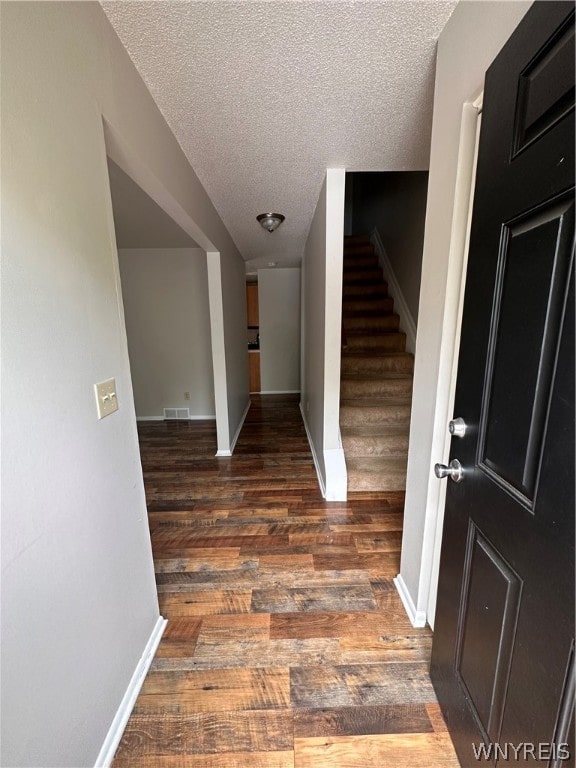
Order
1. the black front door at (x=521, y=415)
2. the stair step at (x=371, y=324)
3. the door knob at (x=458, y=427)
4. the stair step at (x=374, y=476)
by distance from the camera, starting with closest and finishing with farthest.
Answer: the black front door at (x=521, y=415), the door knob at (x=458, y=427), the stair step at (x=374, y=476), the stair step at (x=371, y=324)

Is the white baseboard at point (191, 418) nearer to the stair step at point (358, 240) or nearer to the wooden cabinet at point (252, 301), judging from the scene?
the wooden cabinet at point (252, 301)

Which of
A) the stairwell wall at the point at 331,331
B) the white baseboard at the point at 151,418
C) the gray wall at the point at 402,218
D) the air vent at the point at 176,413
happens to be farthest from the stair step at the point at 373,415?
the white baseboard at the point at 151,418

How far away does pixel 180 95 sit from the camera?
1.30 metres

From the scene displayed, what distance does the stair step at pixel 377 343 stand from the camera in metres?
3.43

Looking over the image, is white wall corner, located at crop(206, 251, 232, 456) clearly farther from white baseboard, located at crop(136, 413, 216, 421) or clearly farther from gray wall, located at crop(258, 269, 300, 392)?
gray wall, located at crop(258, 269, 300, 392)

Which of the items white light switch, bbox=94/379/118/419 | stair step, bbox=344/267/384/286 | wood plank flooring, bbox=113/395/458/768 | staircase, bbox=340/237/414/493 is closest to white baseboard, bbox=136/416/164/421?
wood plank flooring, bbox=113/395/458/768

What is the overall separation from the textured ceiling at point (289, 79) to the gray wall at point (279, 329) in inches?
130

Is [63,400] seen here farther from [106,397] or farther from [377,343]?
[377,343]

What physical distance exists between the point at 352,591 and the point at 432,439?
94 centimetres

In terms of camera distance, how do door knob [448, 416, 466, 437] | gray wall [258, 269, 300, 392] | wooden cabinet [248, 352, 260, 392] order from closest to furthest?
door knob [448, 416, 466, 437]
gray wall [258, 269, 300, 392]
wooden cabinet [248, 352, 260, 392]

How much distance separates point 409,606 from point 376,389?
1.87m

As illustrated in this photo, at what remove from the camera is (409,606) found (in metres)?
1.43

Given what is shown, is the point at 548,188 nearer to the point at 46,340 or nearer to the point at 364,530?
the point at 46,340

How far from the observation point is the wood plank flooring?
1002 mm
